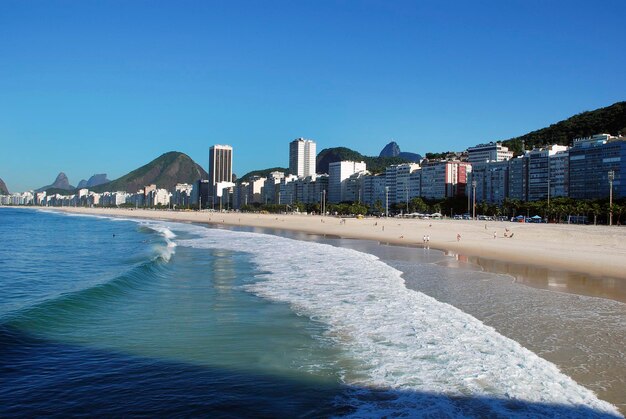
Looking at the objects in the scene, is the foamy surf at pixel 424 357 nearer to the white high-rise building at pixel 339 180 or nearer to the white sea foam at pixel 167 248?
the white sea foam at pixel 167 248

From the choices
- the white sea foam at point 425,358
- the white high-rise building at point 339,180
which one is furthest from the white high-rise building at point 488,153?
the white sea foam at point 425,358

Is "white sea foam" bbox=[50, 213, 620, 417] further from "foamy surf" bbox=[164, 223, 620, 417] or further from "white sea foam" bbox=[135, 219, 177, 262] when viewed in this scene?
"white sea foam" bbox=[135, 219, 177, 262]

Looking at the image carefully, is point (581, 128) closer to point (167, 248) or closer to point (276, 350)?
point (167, 248)

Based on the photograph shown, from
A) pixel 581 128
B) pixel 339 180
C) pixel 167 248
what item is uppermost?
pixel 581 128

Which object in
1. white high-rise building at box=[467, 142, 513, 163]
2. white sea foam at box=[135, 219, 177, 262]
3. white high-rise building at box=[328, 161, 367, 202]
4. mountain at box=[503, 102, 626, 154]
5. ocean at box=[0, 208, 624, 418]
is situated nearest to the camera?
ocean at box=[0, 208, 624, 418]

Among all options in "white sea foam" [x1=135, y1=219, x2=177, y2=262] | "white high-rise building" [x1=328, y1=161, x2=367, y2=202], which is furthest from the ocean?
"white high-rise building" [x1=328, y1=161, x2=367, y2=202]

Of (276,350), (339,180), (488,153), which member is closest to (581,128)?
(488,153)
